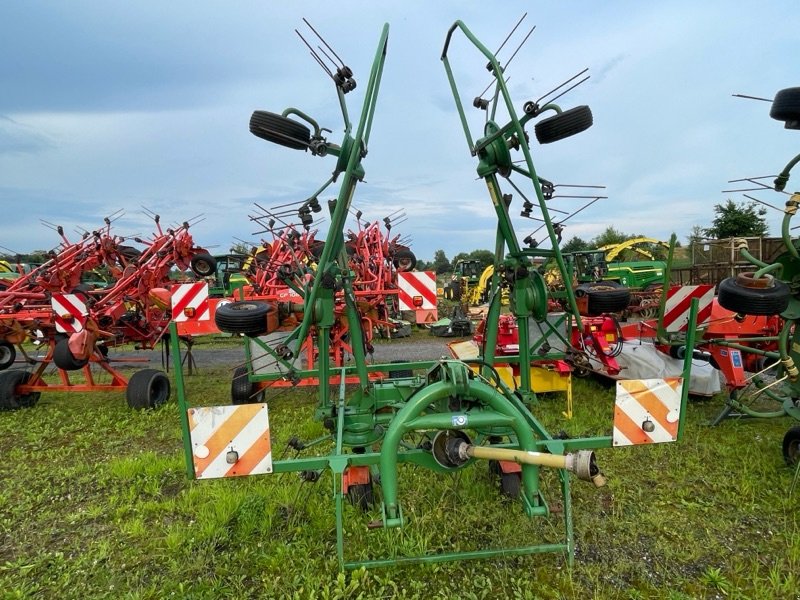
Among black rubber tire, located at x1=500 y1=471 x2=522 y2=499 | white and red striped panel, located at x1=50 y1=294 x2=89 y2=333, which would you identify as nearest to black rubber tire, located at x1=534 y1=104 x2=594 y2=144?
black rubber tire, located at x1=500 y1=471 x2=522 y2=499

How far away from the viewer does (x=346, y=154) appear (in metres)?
2.96

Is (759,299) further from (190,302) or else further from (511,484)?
(190,302)

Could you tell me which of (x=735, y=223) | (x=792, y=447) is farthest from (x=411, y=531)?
(x=735, y=223)

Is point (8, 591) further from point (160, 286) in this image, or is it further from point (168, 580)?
point (160, 286)

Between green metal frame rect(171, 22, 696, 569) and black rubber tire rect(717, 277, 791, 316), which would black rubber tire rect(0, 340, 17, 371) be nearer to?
green metal frame rect(171, 22, 696, 569)

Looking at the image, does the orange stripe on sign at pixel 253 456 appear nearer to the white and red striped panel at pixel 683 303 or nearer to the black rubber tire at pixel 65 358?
the white and red striped panel at pixel 683 303

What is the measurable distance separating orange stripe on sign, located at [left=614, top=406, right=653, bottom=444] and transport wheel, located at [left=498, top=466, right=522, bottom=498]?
907 mm

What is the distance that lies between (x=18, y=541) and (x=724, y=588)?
4.16 metres

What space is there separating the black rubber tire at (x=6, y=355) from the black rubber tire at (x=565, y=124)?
8.98m

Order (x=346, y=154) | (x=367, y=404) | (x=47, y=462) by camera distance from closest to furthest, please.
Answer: (x=346, y=154) → (x=367, y=404) → (x=47, y=462)

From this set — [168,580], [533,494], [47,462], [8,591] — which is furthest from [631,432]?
[47,462]

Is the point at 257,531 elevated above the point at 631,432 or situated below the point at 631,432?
below

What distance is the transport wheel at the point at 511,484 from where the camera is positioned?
3.21 meters

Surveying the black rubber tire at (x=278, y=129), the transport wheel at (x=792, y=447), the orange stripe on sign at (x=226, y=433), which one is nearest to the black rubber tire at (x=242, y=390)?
the orange stripe on sign at (x=226, y=433)
